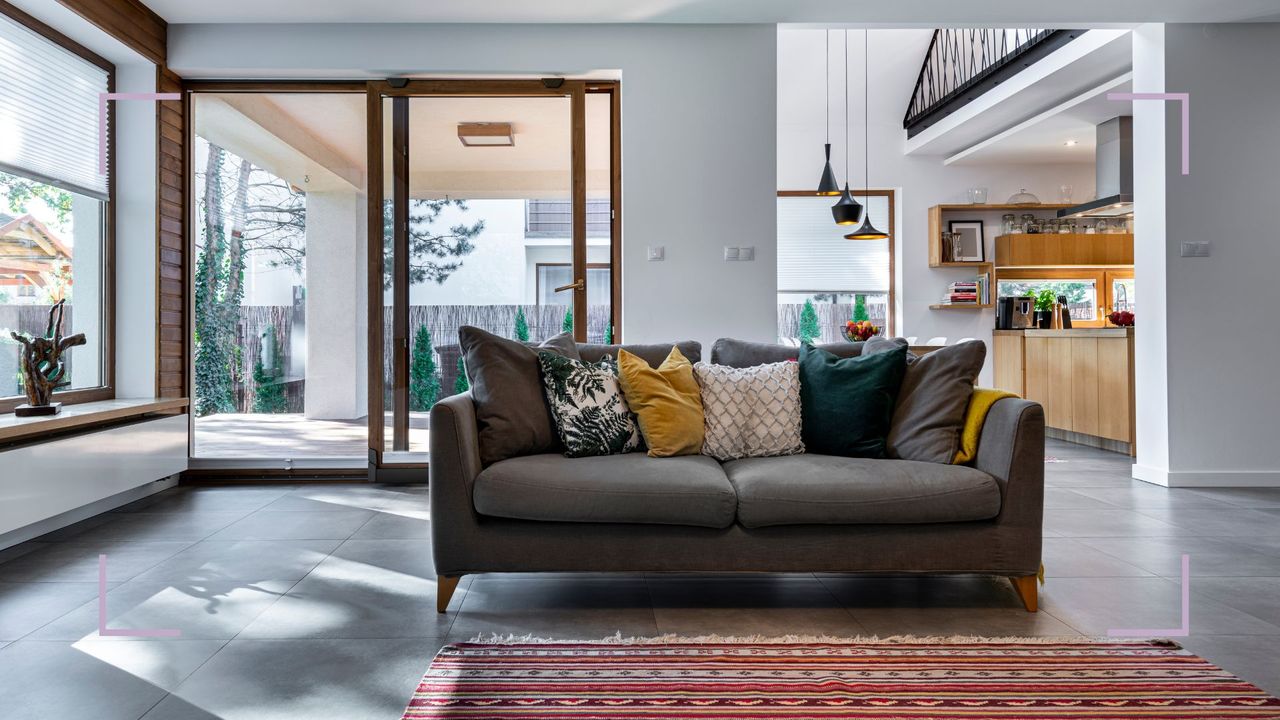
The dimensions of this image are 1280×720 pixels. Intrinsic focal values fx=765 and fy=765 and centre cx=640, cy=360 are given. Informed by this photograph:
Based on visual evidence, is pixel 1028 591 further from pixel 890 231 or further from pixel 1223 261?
pixel 890 231

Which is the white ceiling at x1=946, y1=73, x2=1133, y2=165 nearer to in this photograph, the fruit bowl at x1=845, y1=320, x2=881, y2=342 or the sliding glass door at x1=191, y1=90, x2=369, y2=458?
the fruit bowl at x1=845, y1=320, x2=881, y2=342

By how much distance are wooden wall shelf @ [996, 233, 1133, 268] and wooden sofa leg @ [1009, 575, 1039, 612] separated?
612 cm

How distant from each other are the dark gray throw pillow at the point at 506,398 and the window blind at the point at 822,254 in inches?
230

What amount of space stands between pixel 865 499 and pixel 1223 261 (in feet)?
12.3

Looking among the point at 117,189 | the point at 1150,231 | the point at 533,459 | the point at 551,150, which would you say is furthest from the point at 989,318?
the point at 117,189

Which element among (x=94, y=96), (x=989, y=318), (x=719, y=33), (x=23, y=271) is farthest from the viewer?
(x=989, y=318)

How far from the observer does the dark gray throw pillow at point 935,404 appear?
2.71 metres

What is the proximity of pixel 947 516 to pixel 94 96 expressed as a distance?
492 cm

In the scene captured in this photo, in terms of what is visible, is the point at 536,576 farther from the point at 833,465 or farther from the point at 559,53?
the point at 559,53

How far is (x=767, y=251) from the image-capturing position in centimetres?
466

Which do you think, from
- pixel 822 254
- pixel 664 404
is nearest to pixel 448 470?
pixel 664 404

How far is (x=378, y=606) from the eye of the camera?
2475 mm

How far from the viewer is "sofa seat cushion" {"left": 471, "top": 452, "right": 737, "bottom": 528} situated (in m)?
2.43

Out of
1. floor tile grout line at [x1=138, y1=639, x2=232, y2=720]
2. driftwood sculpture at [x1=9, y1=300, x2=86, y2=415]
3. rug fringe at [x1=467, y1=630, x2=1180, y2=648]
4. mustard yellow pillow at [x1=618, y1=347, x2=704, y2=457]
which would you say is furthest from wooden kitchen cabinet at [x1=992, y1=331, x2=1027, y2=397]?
driftwood sculpture at [x1=9, y1=300, x2=86, y2=415]
